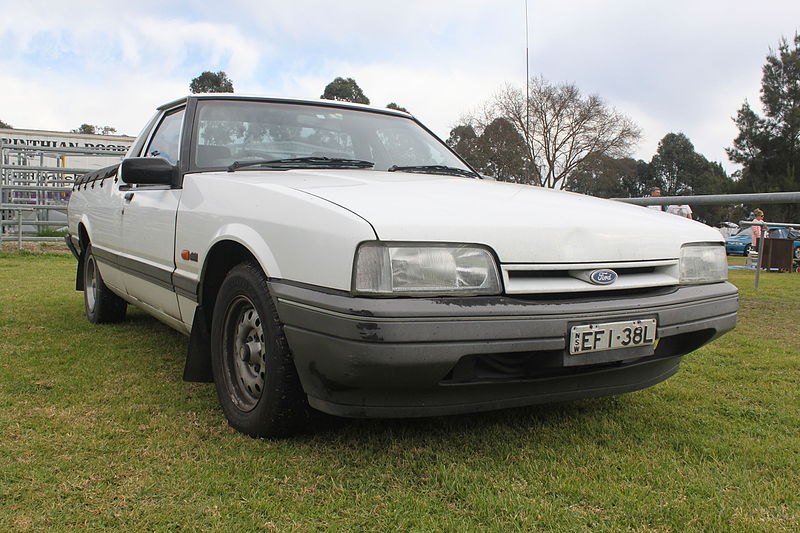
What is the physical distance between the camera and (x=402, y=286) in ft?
6.31

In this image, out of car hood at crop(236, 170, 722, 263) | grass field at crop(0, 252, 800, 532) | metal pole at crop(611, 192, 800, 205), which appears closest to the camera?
grass field at crop(0, 252, 800, 532)

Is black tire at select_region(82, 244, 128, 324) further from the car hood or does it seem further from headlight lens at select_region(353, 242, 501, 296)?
headlight lens at select_region(353, 242, 501, 296)

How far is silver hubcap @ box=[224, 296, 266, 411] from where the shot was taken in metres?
2.44

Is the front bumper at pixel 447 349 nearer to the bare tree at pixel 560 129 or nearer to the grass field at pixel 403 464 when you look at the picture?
the grass field at pixel 403 464

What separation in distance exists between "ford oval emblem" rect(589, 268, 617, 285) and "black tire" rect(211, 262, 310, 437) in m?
1.07

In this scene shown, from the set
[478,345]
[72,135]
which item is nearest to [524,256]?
[478,345]

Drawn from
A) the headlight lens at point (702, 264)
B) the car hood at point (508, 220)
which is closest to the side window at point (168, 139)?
the car hood at point (508, 220)

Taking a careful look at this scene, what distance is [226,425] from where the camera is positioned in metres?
2.60

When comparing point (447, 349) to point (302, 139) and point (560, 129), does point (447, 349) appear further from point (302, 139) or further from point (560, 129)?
point (560, 129)

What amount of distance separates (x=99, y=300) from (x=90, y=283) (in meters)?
0.48

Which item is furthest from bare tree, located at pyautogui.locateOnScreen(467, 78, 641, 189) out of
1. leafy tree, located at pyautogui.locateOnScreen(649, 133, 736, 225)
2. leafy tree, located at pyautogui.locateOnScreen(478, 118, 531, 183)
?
leafy tree, located at pyautogui.locateOnScreen(649, 133, 736, 225)

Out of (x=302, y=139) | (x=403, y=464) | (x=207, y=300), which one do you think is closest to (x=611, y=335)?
(x=403, y=464)

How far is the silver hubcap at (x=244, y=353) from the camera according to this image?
2441 millimetres

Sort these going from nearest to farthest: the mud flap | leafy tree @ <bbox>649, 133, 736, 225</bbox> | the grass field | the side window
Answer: the grass field, the mud flap, the side window, leafy tree @ <bbox>649, 133, 736, 225</bbox>
